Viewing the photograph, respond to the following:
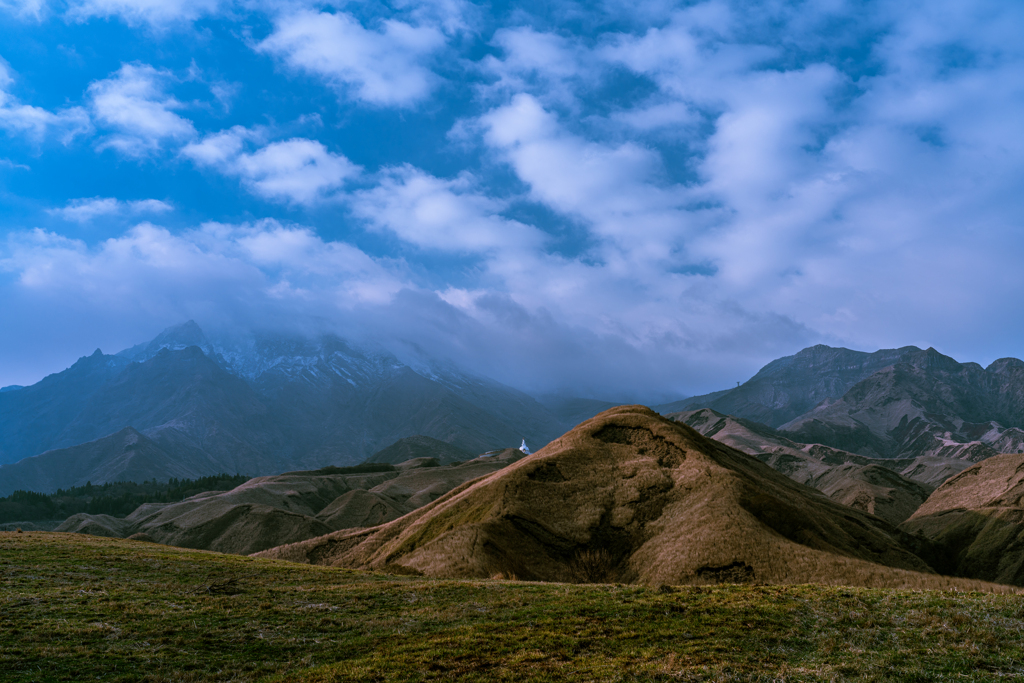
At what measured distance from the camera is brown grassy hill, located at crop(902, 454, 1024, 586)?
72.5 metres

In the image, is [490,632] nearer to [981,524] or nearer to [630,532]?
[630,532]

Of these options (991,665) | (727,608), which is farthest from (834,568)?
(991,665)

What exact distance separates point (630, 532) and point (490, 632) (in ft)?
87.7

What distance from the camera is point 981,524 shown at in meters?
80.3

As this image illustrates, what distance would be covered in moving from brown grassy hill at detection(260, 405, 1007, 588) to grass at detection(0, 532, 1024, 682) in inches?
388

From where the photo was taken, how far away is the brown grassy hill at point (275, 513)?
11625 centimetres

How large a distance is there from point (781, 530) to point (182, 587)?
40.6 meters

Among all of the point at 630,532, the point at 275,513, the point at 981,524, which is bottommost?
the point at 275,513

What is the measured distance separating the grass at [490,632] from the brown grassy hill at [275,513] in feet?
289

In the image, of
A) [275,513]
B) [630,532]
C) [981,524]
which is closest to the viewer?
[630,532]

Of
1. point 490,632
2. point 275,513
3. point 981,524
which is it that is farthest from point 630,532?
point 275,513

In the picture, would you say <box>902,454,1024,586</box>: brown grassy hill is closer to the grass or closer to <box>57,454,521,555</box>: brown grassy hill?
the grass

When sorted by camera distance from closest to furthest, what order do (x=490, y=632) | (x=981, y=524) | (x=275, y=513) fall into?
1. (x=490, y=632)
2. (x=981, y=524)
3. (x=275, y=513)

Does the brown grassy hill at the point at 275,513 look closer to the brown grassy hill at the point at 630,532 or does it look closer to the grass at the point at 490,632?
the brown grassy hill at the point at 630,532
